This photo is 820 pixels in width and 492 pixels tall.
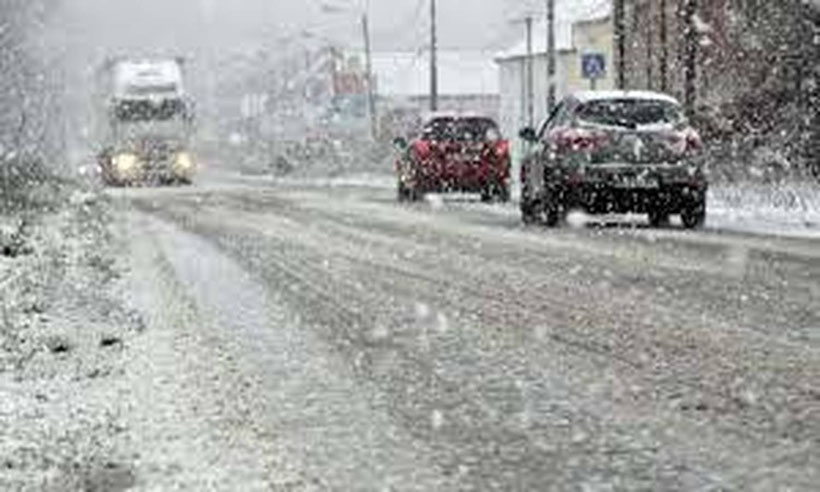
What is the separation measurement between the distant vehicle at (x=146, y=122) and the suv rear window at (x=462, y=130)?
20.0m

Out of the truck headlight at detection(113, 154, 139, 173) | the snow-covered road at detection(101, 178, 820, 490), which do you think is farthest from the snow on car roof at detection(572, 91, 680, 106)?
the truck headlight at detection(113, 154, 139, 173)

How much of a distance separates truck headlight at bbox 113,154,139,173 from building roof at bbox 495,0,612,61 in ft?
115

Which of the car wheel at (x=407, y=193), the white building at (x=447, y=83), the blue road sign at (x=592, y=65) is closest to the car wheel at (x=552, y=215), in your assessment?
the car wheel at (x=407, y=193)

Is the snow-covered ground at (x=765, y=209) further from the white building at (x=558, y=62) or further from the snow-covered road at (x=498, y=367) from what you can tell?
the white building at (x=558, y=62)

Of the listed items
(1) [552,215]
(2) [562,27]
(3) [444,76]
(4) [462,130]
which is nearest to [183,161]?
(4) [462,130]

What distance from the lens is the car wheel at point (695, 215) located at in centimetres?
2089

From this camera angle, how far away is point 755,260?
14438 mm

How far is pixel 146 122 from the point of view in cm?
5053

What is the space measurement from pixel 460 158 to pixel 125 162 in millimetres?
21598

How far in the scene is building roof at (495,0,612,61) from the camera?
280ft

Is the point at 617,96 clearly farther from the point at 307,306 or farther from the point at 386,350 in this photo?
the point at 386,350

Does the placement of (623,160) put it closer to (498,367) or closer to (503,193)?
(503,193)

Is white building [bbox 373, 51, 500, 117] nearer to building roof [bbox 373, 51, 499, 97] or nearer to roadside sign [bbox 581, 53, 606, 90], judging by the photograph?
building roof [bbox 373, 51, 499, 97]

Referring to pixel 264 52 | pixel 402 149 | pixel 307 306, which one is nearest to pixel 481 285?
pixel 307 306
